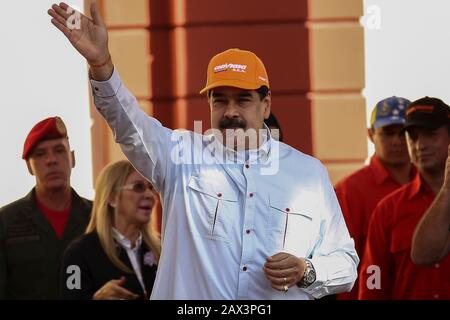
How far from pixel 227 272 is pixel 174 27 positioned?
117 inches

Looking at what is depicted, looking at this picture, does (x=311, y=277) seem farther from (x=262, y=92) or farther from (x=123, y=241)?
(x=123, y=241)

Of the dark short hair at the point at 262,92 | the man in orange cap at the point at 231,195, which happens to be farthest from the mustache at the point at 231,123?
the dark short hair at the point at 262,92

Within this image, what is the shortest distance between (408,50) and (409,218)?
1498mm

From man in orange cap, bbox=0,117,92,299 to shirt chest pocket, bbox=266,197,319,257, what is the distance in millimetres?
1682

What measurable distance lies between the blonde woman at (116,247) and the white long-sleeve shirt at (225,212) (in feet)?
3.30

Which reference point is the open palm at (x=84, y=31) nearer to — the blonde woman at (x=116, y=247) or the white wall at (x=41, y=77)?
the blonde woman at (x=116, y=247)

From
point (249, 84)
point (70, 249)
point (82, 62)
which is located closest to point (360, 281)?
point (70, 249)

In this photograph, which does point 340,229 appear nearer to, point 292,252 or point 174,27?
point 292,252

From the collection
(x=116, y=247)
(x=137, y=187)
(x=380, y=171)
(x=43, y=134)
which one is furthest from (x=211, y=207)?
(x=380, y=171)

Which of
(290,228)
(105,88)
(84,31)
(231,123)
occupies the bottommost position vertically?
(290,228)

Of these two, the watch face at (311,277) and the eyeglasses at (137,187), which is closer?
the watch face at (311,277)

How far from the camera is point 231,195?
3734mm

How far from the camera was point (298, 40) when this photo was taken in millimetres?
6461

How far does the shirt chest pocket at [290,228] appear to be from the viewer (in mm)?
3723
